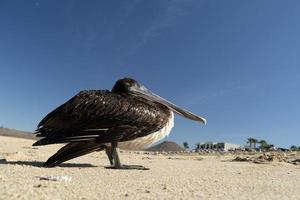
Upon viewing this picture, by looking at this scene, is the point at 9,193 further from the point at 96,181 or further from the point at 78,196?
the point at 96,181

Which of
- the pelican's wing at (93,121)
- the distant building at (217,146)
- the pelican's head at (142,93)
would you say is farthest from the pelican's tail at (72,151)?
the distant building at (217,146)

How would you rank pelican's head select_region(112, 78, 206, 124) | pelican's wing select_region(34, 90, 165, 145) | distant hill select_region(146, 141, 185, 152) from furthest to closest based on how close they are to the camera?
distant hill select_region(146, 141, 185, 152), pelican's head select_region(112, 78, 206, 124), pelican's wing select_region(34, 90, 165, 145)

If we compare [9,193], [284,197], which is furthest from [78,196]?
[284,197]

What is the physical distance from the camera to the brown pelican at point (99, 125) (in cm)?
830

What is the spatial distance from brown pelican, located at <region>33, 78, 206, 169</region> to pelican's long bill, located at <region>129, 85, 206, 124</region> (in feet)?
1.81

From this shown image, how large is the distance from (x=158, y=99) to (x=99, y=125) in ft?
6.39

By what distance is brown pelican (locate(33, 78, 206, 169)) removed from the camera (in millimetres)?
8297

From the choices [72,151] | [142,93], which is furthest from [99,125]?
[142,93]

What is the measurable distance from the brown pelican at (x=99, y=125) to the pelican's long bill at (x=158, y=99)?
55 centimetres

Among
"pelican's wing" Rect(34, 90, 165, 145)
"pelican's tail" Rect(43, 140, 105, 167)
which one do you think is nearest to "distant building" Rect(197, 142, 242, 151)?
"pelican's wing" Rect(34, 90, 165, 145)

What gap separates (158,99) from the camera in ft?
32.1

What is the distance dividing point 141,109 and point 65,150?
177 centimetres

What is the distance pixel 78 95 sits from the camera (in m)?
8.61

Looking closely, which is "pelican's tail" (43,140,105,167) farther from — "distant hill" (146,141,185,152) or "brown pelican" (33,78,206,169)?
"distant hill" (146,141,185,152)
